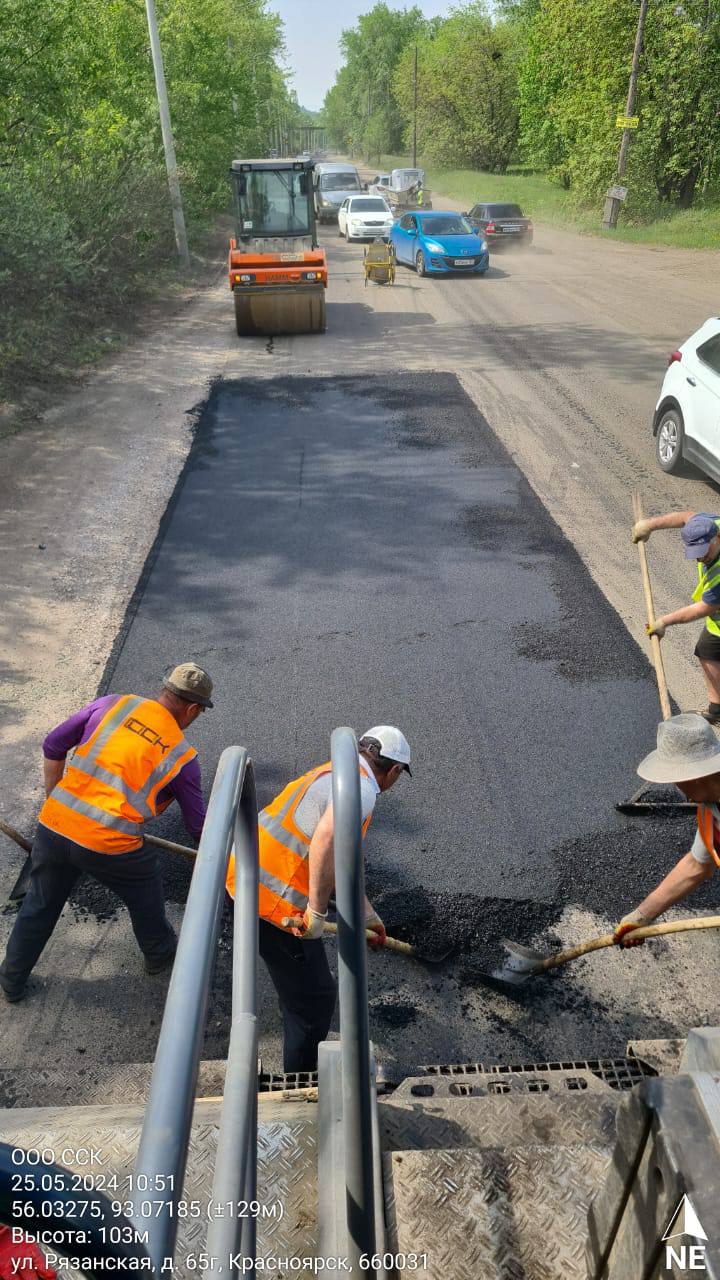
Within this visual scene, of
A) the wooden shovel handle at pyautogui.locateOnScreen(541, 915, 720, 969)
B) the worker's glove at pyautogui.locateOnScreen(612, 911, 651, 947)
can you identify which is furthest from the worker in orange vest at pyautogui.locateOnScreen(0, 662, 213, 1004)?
the worker's glove at pyautogui.locateOnScreen(612, 911, 651, 947)

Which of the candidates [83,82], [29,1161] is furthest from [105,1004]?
[83,82]

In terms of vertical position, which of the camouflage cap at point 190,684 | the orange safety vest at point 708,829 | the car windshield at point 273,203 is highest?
the car windshield at point 273,203

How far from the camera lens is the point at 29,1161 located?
769mm

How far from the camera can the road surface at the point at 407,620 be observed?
4016 mm

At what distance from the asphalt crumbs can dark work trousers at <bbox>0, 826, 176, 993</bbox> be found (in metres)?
0.40

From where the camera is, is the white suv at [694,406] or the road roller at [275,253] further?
the road roller at [275,253]

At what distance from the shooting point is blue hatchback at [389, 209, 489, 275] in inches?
850

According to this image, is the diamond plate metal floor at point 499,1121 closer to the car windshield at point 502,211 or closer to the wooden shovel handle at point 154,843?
the wooden shovel handle at point 154,843

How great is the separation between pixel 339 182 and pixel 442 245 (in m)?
17.0

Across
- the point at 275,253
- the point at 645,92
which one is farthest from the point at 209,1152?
the point at 645,92

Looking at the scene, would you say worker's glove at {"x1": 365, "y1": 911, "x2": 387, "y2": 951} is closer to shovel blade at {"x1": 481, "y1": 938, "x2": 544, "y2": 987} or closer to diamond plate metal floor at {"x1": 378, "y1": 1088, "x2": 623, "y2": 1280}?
shovel blade at {"x1": 481, "y1": 938, "x2": 544, "y2": 987}

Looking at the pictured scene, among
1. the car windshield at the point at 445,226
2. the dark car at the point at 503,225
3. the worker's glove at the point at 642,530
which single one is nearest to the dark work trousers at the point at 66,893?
the worker's glove at the point at 642,530

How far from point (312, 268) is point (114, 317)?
13.1 ft

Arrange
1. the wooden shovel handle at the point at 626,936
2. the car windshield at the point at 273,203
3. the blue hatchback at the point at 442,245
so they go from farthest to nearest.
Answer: the blue hatchback at the point at 442,245, the car windshield at the point at 273,203, the wooden shovel handle at the point at 626,936
